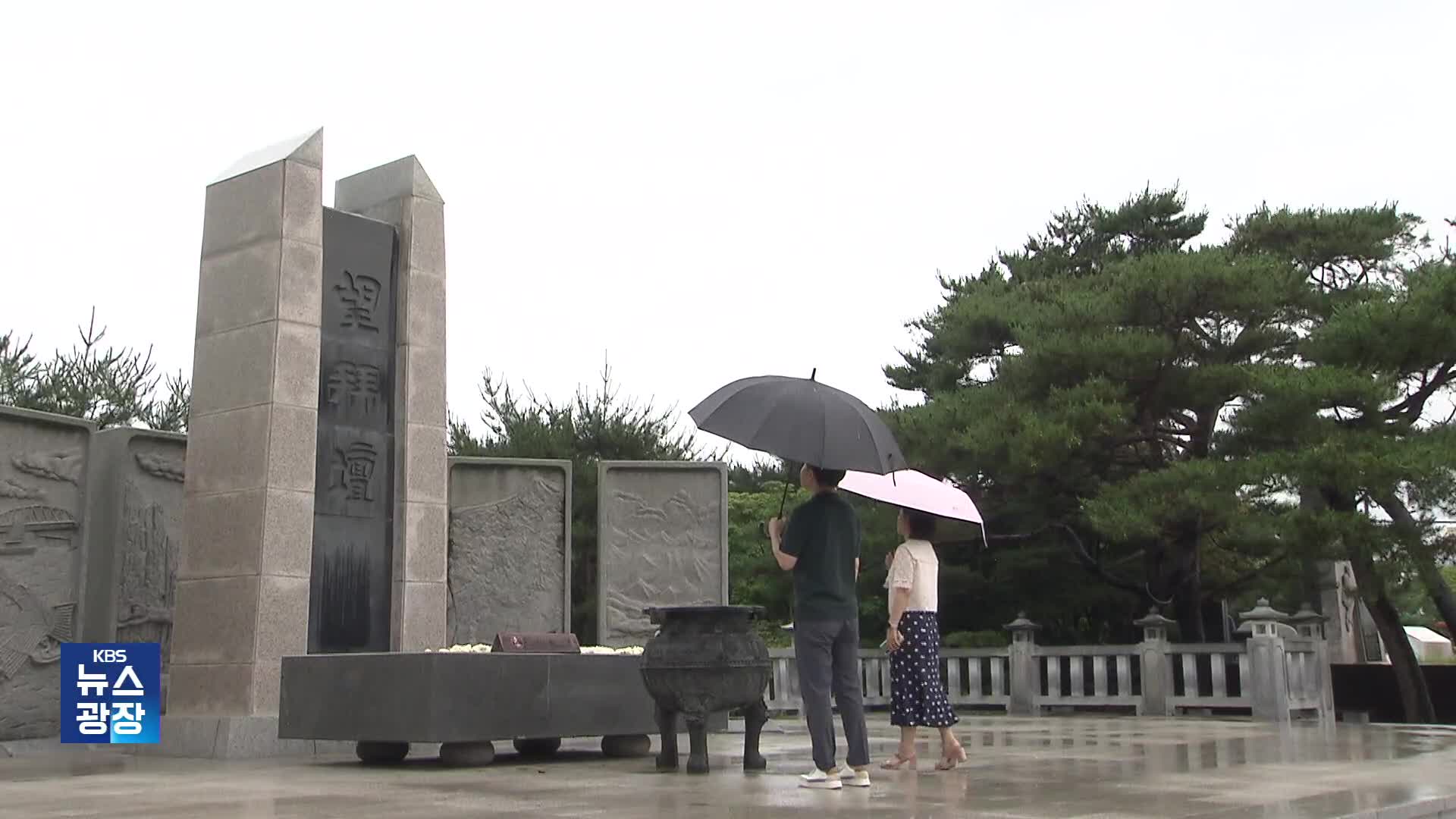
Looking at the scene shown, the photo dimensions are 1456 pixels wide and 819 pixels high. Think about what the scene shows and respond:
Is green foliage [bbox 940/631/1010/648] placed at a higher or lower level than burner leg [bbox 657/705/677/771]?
higher

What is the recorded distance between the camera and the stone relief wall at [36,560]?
33.0 ft

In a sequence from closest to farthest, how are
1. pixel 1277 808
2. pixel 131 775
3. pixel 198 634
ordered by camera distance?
pixel 1277 808, pixel 131 775, pixel 198 634

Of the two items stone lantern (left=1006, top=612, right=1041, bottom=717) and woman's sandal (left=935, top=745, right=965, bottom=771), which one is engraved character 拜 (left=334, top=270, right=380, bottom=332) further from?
stone lantern (left=1006, top=612, right=1041, bottom=717)

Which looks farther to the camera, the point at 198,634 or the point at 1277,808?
the point at 198,634

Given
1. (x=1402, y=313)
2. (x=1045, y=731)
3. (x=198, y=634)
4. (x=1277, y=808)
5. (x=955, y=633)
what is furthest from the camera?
(x=955, y=633)

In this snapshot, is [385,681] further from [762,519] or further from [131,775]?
[762,519]

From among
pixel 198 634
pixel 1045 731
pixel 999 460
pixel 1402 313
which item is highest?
pixel 1402 313

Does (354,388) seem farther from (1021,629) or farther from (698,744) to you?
(1021,629)

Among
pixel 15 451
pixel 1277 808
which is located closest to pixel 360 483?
pixel 15 451

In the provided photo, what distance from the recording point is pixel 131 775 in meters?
7.49

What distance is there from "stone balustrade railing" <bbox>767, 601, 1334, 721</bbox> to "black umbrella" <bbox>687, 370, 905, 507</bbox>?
31.4 feet

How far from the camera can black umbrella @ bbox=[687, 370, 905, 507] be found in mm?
6188

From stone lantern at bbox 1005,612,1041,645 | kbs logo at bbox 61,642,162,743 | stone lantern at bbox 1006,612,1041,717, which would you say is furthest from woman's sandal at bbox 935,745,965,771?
stone lantern at bbox 1005,612,1041,645

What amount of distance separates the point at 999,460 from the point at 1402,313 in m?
4.89
